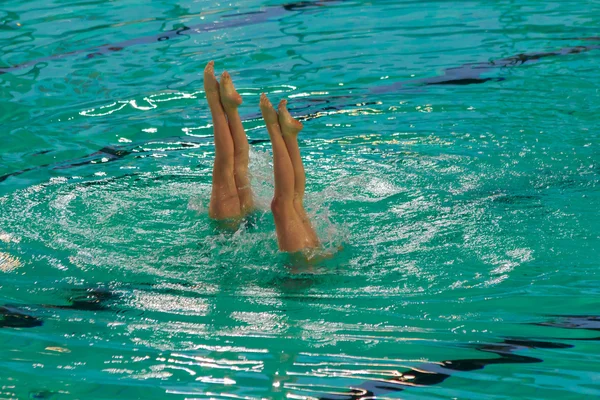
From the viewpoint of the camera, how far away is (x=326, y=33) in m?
6.89

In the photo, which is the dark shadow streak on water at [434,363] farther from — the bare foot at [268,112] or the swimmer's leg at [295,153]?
the bare foot at [268,112]

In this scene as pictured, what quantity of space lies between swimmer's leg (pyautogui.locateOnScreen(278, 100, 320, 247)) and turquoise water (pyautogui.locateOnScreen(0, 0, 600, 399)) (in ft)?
0.64

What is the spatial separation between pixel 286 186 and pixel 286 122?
281 millimetres

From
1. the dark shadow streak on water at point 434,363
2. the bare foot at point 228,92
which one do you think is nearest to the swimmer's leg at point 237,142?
the bare foot at point 228,92

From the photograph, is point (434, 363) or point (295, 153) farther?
point (295, 153)

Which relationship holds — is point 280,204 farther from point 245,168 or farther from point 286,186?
point 245,168

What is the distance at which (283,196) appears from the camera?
3.09m

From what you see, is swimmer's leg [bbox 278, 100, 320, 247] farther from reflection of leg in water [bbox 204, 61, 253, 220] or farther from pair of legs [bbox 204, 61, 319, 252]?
reflection of leg in water [bbox 204, 61, 253, 220]

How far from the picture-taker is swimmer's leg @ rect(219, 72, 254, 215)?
10.7ft

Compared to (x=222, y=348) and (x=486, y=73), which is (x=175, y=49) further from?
(x=222, y=348)

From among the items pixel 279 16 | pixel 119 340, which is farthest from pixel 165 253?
pixel 279 16

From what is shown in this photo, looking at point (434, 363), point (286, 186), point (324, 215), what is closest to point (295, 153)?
point (286, 186)

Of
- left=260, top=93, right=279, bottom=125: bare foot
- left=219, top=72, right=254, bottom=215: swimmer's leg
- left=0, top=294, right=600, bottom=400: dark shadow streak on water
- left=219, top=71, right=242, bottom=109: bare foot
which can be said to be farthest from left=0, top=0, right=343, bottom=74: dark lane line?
left=260, top=93, right=279, bottom=125: bare foot

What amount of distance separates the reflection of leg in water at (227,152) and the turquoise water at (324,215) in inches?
6.2
